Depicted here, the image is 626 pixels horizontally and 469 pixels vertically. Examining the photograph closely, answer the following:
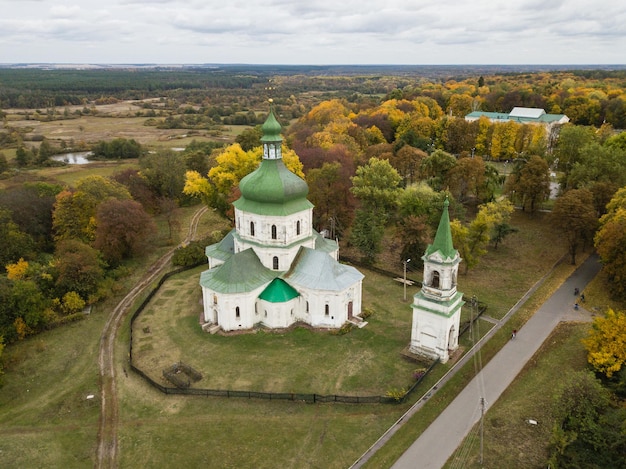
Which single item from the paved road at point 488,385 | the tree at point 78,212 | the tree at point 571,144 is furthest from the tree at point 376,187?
the tree at point 78,212

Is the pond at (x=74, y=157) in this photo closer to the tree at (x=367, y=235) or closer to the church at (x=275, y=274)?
the tree at (x=367, y=235)

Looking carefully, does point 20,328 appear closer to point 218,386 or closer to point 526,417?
point 218,386

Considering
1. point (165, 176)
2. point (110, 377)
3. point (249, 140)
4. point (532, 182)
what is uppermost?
point (249, 140)

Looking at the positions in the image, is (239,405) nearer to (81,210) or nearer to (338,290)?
(338,290)

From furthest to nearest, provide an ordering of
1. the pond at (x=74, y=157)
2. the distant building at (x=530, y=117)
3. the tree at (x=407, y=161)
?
the pond at (x=74, y=157) < the distant building at (x=530, y=117) < the tree at (x=407, y=161)

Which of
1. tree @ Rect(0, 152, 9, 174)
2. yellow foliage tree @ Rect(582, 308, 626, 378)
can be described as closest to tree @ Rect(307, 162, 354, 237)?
yellow foliage tree @ Rect(582, 308, 626, 378)

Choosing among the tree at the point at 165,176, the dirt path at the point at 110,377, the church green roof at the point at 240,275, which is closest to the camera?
the dirt path at the point at 110,377

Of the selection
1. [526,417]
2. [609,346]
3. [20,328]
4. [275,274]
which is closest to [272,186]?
[275,274]
